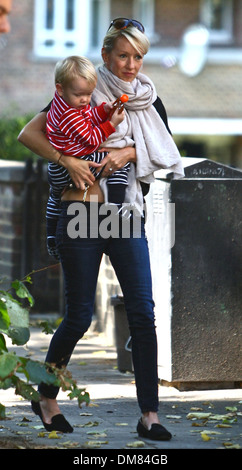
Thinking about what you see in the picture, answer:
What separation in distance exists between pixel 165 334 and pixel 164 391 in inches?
13.8

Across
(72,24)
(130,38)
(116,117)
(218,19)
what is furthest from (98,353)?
(218,19)

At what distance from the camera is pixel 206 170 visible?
6.67 m

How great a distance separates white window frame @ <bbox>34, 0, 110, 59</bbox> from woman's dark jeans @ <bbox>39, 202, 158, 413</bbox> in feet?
58.0

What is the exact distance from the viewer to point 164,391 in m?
6.47

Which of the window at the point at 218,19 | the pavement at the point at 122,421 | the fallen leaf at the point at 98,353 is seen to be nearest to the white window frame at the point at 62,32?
the window at the point at 218,19

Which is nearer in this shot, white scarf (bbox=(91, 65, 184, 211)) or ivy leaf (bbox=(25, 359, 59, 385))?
ivy leaf (bbox=(25, 359, 59, 385))

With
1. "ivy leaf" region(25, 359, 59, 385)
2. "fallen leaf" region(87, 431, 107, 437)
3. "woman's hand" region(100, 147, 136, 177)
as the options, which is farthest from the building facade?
"ivy leaf" region(25, 359, 59, 385)

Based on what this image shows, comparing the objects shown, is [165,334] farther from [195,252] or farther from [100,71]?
[100,71]

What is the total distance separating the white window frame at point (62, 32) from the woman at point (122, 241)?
1750 cm

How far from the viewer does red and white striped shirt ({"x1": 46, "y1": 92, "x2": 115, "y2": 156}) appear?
4816mm

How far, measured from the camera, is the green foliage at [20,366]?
4.50 meters

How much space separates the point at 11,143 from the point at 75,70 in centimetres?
1043

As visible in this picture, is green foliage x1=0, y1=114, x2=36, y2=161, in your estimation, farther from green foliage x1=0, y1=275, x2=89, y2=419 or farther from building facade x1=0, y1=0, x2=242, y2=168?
green foliage x1=0, y1=275, x2=89, y2=419
